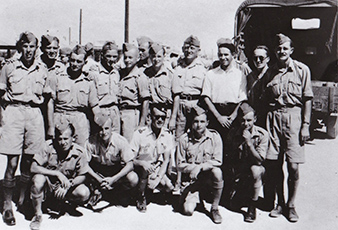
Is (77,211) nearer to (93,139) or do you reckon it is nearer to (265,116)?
(93,139)

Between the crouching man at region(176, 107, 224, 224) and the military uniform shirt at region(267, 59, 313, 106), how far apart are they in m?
0.76

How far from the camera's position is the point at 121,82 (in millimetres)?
4723

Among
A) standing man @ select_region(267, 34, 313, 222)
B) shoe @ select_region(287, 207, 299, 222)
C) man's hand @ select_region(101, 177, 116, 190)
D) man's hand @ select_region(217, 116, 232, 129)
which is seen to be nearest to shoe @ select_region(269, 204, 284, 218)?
standing man @ select_region(267, 34, 313, 222)

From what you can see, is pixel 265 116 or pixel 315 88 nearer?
pixel 265 116

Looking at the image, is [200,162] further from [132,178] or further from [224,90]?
[224,90]

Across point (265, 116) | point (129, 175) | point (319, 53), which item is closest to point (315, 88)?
point (319, 53)

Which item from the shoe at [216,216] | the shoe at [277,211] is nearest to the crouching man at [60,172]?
the shoe at [216,216]

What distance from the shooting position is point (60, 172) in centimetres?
383

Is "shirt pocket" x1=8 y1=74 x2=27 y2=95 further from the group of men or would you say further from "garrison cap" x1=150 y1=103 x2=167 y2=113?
"garrison cap" x1=150 y1=103 x2=167 y2=113

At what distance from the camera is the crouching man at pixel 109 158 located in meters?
4.02

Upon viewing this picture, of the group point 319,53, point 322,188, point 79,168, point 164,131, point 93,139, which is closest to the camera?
point 79,168

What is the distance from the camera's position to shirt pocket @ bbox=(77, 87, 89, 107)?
4.33m

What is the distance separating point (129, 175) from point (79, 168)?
20.7 inches

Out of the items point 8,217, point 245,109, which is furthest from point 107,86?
point 8,217
